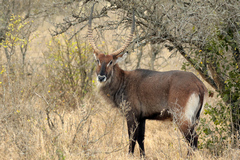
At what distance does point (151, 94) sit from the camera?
505 cm

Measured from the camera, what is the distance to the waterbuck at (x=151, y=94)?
4.50m

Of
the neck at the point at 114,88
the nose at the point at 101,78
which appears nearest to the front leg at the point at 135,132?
the neck at the point at 114,88

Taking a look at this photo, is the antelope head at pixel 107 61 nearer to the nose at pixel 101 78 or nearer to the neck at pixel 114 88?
the nose at pixel 101 78

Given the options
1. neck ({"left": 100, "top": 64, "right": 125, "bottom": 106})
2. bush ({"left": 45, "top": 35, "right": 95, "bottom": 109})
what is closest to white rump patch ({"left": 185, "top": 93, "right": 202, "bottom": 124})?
neck ({"left": 100, "top": 64, "right": 125, "bottom": 106})

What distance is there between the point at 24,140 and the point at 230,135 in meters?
3.27

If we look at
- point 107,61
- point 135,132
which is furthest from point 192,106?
point 107,61

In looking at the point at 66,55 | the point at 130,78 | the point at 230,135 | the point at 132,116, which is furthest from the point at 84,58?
the point at 230,135

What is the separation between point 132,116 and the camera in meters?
5.21

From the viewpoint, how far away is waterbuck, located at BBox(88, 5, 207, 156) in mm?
4496

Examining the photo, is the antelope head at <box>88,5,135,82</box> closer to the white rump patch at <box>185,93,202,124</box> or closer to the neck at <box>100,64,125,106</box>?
the neck at <box>100,64,125,106</box>

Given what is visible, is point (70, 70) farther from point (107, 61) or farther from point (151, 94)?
point (151, 94)

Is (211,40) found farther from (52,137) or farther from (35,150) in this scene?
(35,150)

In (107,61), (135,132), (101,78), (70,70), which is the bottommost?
(135,132)

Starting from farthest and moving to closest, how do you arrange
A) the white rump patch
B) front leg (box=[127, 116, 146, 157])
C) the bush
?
the bush, front leg (box=[127, 116, 146, 157]), the white rump patch
